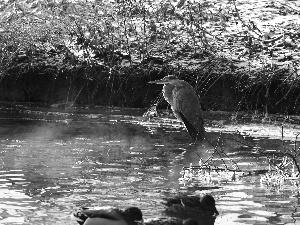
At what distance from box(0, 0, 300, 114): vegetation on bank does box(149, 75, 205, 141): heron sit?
265 cm

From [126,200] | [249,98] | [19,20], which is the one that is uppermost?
[19,20]

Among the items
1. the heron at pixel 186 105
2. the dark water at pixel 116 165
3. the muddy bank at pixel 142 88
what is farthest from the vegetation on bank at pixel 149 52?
the heron at pixel 186 105

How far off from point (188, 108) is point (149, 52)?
5379mm

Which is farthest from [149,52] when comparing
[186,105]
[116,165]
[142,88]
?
[116,165]

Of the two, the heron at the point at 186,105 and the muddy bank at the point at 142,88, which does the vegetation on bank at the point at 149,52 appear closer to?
the muddy bank at the point at 142,88

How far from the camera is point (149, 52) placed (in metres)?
17.8

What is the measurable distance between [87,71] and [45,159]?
21.2 feet

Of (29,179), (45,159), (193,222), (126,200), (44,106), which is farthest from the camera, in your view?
(44,106)

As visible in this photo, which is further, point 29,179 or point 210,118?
point 210,118

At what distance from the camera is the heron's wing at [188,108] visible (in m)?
12.5

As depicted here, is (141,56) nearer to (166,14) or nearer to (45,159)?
(166,14)

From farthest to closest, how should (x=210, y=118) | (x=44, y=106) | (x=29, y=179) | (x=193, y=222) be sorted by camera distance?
(x=44, y=106), (x=210, y=118), (x=29, y=179), (x=193, y=222)

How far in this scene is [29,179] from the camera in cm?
912

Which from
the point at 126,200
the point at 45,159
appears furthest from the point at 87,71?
the point at 126,200
